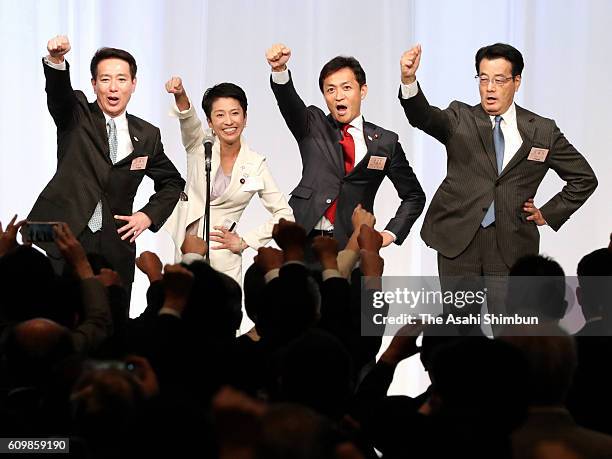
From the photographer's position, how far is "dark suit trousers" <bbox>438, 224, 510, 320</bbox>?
391cm

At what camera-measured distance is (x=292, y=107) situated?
13.1 feet

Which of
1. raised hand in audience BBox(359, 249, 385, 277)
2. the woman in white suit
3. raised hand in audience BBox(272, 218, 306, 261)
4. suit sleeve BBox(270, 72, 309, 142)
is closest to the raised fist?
the woman in white suit

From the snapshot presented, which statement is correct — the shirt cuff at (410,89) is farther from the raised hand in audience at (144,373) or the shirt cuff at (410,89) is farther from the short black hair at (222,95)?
the raised hand in audience at (144,373)

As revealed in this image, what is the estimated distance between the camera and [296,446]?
4.96 ft

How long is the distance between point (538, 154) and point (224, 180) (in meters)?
1.04

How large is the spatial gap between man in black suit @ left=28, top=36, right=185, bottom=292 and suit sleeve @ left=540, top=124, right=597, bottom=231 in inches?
50.5

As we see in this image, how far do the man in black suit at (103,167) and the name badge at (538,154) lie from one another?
120 cm

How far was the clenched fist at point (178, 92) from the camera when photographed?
13.3 feet

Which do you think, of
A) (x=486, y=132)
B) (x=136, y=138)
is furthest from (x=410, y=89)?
(x=136, y=138)

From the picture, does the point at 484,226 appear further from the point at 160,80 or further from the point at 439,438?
the point at 439,438

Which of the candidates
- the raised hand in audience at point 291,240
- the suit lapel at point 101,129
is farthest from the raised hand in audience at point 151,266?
the suit lapel at point 101,129

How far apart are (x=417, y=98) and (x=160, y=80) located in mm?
1724

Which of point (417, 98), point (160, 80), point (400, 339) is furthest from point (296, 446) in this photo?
point (160, 80)

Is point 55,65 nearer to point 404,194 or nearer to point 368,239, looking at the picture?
point 404,194
